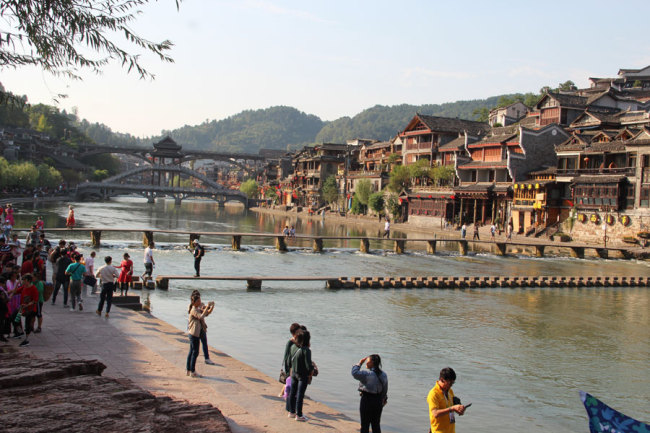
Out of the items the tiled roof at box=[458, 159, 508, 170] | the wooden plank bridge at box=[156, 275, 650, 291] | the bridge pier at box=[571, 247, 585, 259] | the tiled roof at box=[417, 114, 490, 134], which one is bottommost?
the wooden plank bridge at box=[156, 275, 650, 291]

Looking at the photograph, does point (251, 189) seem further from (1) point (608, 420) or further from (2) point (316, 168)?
(1) point (608, 420)

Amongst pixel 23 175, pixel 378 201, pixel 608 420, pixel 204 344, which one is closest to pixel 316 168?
pixel 378 201

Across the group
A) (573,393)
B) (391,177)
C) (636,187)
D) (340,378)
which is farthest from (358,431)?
(391,177)

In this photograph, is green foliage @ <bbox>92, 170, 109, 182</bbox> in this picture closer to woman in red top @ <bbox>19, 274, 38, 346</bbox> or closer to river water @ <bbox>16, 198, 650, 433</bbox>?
→ river water @ <bbox>16, 198, 650, 433</bbox>

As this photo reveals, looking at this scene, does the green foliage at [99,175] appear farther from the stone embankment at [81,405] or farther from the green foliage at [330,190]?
the stone embankment at [81,405]

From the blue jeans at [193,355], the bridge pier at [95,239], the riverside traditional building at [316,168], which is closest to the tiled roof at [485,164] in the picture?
the riverside traditional building at [316,168]

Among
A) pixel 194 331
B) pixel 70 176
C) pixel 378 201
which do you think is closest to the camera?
pixel 194 331

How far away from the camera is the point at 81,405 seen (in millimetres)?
7480

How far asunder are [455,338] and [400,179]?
208 ft

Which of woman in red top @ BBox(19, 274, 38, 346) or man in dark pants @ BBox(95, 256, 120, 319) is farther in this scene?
man in dark pants @ BBox(95, 256, 120, 319)

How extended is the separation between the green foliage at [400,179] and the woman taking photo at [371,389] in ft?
240

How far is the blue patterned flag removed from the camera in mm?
7145

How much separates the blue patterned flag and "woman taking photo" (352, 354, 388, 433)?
10.1 ft

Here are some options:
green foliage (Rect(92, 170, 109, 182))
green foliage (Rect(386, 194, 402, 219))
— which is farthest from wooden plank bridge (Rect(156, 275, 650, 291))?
green foliage (Rect(92, 170, 109, 182))
